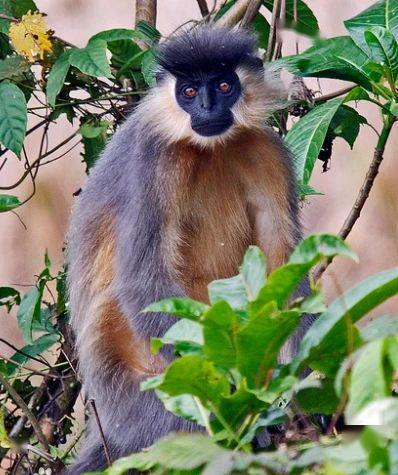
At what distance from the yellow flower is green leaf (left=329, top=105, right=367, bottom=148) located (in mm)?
1384

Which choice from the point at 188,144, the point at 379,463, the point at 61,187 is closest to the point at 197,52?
the point at 188,144

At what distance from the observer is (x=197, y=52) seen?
4.34 metres

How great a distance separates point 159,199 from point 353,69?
954 mm

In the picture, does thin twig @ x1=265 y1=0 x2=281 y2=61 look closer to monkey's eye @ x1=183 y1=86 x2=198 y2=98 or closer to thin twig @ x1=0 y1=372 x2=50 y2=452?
monkey's eye @ x1=183 y1=86 x2=198 y2=98

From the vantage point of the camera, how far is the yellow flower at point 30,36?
475 cm

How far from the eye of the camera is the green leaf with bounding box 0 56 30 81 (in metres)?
4.83

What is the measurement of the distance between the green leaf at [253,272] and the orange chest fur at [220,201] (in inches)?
89.7

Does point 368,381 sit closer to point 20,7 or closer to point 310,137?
point 310,137

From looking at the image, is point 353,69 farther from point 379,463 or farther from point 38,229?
point 38,229

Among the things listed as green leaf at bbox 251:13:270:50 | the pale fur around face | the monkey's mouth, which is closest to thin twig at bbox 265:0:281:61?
green leaf at bbox 251:13:270:50

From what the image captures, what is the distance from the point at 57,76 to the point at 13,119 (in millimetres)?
277

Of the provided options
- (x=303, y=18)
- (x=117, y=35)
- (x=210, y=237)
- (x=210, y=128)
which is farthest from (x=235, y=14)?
(x=210, y=237)

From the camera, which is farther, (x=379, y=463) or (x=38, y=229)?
(x=38, y=229)

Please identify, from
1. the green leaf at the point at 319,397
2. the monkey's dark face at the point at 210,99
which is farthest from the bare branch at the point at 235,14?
the green leaf at the point at 319,397
